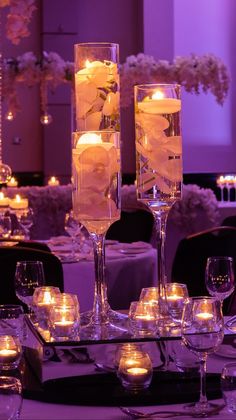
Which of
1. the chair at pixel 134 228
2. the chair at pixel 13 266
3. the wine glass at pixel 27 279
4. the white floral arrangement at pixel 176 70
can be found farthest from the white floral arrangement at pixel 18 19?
the wine glass at pixel 27 279

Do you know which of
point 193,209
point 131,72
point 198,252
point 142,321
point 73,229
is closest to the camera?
point 142,321

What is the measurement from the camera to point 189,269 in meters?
4.30

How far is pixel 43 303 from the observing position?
180cm

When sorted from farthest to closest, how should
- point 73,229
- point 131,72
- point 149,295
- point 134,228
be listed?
1. point 131,72
2. point 134,228
3. point 73,229
4. point 149,295

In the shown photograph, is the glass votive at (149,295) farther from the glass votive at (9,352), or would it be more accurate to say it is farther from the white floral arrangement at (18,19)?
the white floral arrangement at (18,19)

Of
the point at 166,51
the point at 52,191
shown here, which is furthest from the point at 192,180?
the point at 52,191

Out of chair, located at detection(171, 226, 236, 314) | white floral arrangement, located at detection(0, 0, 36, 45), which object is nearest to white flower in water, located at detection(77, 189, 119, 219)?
chair, located at detection(171, 226, 236, 314)

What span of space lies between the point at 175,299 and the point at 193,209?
438cm

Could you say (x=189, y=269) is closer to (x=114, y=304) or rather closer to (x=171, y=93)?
(x=114, y=304)

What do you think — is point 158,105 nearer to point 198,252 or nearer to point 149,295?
point 149,295

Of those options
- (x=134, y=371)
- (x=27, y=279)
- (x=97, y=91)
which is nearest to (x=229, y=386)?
(x=134, y=371)

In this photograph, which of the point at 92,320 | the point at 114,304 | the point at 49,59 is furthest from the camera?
the point at 49,59

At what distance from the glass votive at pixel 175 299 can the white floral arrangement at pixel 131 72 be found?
6.40 metres

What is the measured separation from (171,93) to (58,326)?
0.56m
